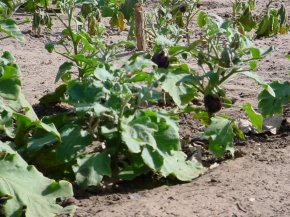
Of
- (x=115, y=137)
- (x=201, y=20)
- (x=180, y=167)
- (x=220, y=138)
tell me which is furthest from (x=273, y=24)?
(x=115, y=137)

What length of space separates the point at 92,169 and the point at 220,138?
809 millimetres

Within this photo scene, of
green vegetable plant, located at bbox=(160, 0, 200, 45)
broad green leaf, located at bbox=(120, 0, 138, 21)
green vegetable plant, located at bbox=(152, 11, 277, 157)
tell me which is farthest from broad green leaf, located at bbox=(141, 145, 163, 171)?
broad green leaf, located at bbox=(120, 0, 138, 21)

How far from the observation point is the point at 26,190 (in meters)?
3.54

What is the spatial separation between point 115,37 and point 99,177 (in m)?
3.67

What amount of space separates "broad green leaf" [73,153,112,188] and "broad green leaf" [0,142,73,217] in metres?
0.24

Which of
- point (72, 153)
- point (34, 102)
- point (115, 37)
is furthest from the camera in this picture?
point (115, 37)

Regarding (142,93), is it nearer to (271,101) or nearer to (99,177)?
(99,177)

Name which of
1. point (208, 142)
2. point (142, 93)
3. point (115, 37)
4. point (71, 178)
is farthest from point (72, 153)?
point (115, 37)

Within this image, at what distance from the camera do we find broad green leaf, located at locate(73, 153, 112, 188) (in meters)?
3.88

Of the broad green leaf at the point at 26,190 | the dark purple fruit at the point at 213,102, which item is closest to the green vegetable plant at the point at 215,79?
the dark purple fruit at the point at 213,102

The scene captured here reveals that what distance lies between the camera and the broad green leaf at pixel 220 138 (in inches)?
170

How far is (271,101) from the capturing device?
485cm

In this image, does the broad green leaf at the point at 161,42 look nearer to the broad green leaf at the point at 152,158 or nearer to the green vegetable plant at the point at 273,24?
the broad green leaf at the point at 152,158

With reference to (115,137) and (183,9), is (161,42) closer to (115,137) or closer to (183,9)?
(115,137)
